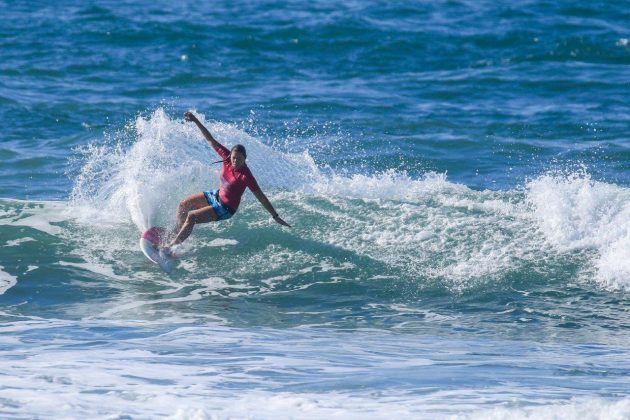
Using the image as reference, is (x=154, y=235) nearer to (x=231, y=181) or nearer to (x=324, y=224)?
(x=231, y=181)

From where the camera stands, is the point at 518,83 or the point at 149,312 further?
the point at 518,83

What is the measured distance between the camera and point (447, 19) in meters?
27.8

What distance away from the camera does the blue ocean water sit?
26.3 ft

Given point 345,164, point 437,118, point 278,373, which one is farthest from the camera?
point 437,118

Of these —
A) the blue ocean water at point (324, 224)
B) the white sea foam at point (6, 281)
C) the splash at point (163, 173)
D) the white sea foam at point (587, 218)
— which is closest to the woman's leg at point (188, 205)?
the blue ocean water at point (324, 224)

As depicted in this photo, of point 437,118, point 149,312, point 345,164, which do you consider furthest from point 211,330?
point 437,118

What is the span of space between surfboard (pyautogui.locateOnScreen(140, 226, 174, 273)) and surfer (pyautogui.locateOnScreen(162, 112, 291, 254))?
3.9 inches

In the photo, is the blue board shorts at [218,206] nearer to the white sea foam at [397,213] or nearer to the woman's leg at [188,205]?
the woman's leg at [188,205]

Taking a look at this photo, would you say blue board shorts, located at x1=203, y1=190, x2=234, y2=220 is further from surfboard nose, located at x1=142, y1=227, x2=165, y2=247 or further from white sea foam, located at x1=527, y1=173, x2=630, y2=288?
white sea foam, located at x1=527, y1=173, x2=630, y2=288

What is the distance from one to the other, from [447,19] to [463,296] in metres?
17.5

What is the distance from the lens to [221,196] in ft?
38.7

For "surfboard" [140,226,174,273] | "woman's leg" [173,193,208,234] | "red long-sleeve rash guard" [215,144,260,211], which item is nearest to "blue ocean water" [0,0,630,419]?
"surfboard" [140,226,174,273]

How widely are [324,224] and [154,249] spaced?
2416mm

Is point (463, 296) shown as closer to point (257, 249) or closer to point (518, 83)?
point (257, 249)
